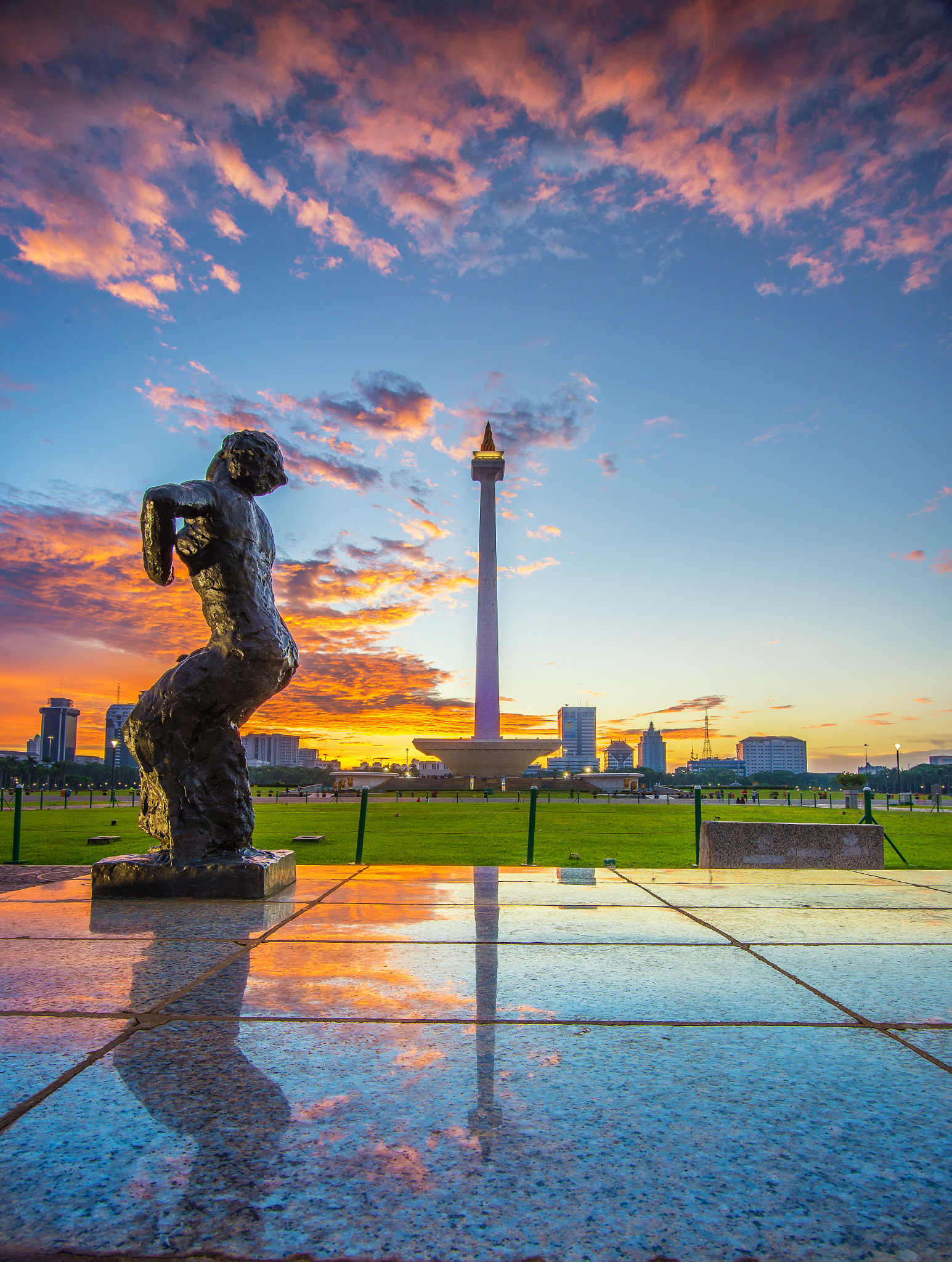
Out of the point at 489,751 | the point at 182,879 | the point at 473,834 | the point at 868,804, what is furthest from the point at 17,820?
the point at 489,751

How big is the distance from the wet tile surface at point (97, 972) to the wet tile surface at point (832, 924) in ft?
7.83

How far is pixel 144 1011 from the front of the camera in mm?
2312

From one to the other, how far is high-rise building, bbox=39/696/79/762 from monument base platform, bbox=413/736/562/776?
137761 mm

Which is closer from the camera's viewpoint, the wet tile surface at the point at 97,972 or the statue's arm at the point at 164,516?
the wet tile surface at the point at 97,972

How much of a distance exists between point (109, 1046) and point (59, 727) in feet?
612

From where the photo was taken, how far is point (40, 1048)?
2.00 m

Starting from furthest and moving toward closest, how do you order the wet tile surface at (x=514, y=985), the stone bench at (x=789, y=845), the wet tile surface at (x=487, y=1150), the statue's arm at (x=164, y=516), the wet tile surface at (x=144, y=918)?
the stone bench at (x=789, y=845), the statue's arm at (x=164, y=516), the wet tile surface at (x=144, y=918), the wet tile surface at (x=514, y=985), the wet tile surface at (x=487, y=1150)

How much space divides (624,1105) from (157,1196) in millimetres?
951

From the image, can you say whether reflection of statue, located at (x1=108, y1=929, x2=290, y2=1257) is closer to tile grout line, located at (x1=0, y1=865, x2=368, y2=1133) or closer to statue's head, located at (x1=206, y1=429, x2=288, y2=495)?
tile grout line, located at (x1=0, y1=865, x2=368, y2=1133)

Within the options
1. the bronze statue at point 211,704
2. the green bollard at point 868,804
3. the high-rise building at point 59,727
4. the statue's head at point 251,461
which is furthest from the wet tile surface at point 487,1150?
the high-rise building at point 59,727

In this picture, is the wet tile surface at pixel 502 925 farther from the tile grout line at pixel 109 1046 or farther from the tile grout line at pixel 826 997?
the tile grout line at pixel 109 1046

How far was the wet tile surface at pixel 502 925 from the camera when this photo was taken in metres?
3.42

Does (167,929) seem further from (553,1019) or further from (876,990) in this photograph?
(876,990)

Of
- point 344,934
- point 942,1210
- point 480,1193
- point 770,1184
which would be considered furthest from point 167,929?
point 942,1210
